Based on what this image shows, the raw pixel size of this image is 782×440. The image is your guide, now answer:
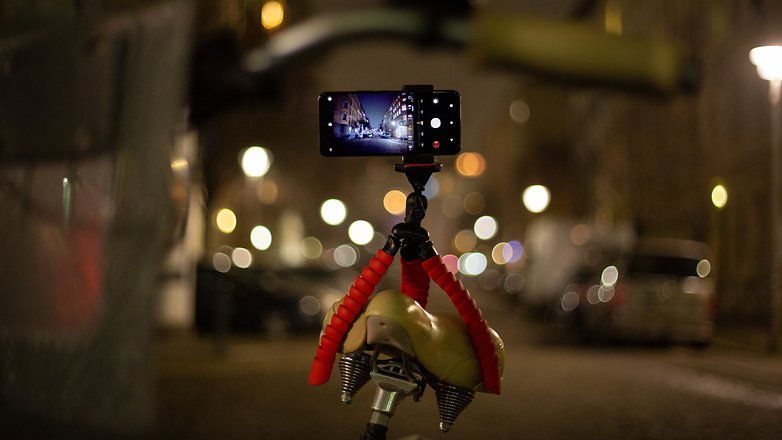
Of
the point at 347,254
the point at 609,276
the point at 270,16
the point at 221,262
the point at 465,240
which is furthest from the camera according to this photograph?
the point at 465,240

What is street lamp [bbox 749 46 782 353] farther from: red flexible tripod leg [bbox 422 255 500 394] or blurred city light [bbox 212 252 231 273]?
red flexible tripod leg [bbox 422 255 500 394]

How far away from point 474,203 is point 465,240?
533 centimetres

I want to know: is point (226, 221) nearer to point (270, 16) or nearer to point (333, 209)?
point (333, 209)

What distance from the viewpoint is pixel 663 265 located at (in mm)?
20172

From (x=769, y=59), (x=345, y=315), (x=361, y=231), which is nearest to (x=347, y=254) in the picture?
(x=361, y=231)

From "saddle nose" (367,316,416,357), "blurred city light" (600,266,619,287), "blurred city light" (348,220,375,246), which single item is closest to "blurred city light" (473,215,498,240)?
"blurred city light" (348,220,375,246)

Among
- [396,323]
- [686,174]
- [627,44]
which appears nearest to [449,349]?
[396,323]

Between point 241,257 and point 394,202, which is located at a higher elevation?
point 394,202

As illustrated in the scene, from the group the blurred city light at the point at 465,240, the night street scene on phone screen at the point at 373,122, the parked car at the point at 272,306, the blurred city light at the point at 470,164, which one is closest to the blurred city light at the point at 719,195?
the parked car at the point at 272,306

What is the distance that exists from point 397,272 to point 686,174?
2535 cm

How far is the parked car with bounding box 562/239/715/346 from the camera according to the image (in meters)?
19.0

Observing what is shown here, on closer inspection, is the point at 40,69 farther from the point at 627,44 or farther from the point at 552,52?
the point at 627,44

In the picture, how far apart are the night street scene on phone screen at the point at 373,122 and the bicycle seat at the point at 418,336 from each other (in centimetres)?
70

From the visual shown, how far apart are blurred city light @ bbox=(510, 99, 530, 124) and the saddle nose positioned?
11199 centimetres
